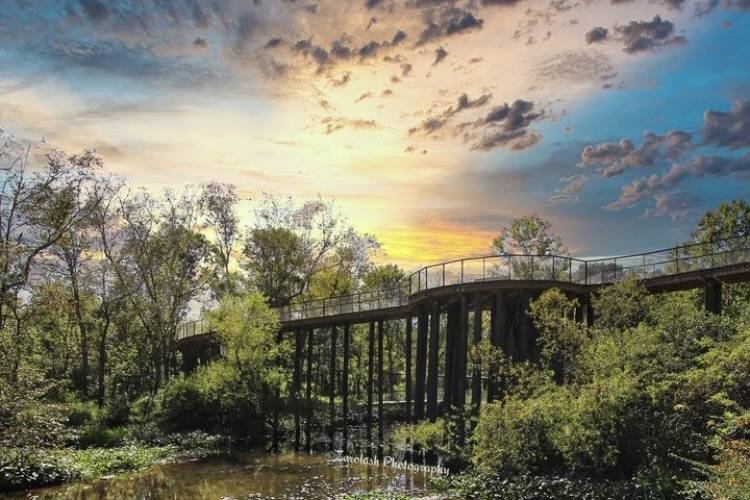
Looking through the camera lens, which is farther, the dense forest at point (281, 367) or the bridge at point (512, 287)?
the bridge at point (512, 287)

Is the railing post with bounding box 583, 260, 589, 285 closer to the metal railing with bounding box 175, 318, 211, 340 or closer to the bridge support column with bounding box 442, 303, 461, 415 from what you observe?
the bridge support column with bounding box 442, 303, 461, 415

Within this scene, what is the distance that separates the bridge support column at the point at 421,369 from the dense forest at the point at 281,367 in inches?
74.8

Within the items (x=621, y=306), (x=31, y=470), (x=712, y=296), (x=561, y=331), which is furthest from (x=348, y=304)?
(x=712, y=296)

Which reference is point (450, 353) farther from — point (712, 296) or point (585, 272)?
point (712, 296)

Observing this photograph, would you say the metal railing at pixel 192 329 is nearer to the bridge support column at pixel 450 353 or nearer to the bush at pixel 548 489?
the bridge support column at pixel 450 353

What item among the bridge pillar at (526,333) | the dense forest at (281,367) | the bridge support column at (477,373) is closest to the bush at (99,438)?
the dense forest at (281,367)

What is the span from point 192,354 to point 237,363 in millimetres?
22849

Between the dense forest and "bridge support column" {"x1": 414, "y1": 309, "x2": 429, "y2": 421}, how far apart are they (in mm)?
1901

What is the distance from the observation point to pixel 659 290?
2523 centimetres

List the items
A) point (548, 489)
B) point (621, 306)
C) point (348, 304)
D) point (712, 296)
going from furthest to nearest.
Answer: point (348, 304) → point (712, 296) → point (621, 306) → point (548, 489)

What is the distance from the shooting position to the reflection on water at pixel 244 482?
19.8m

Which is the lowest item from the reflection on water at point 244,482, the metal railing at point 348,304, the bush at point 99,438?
the reflection on water at point 244,482

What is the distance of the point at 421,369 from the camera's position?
2895 centimetres

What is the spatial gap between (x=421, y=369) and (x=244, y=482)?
991 cm
